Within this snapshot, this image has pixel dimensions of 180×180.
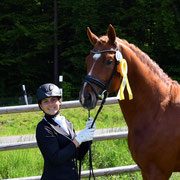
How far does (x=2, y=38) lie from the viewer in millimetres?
→ 16984

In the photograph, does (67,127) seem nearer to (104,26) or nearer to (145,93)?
(145,93)

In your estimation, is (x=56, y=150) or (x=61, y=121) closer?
(x=56, y=150)

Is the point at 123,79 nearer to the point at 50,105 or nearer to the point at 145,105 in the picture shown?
the point at 145,105

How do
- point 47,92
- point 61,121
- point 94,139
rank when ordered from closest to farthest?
point 47,92, point 61,121, point 94,139

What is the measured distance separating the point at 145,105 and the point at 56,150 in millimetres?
1013

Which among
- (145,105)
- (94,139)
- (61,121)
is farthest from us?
(94,139)

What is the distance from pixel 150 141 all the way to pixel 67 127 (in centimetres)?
83

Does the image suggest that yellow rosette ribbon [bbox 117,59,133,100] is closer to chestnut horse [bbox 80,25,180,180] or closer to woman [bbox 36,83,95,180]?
chestnut horse [bbox 80,25,180,180]

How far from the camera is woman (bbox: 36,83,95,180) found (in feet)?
8.57

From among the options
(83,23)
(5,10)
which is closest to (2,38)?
(5,10)

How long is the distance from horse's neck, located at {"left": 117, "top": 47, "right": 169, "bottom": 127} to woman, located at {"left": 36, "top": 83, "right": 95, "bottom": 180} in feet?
1.81

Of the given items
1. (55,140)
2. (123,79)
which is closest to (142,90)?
(123,79)

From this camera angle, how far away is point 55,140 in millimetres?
2637

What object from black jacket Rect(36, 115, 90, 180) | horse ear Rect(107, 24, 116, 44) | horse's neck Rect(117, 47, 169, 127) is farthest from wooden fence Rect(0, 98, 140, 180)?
horse ear Rect(107, 24, 116, 44)
